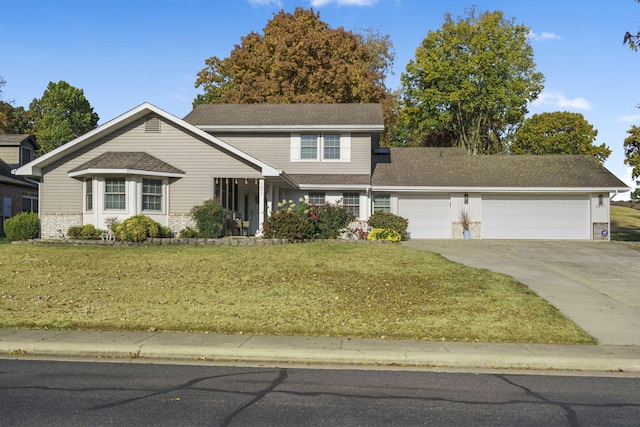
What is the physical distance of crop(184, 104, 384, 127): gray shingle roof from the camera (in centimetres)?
2514

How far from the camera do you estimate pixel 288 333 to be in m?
9.28

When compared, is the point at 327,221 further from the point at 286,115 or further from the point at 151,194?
the point at 286,115

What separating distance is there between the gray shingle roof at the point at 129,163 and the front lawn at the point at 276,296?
4253 millimetres

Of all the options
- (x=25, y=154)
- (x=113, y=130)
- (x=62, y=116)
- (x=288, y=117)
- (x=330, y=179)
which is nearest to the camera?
(x=113, y=130)

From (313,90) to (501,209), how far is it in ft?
56.2

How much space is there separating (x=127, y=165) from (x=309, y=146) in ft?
28.1

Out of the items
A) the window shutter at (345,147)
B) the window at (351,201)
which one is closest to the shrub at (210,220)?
the window at (351,201)

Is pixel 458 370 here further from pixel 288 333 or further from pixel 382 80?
pixel 382 80

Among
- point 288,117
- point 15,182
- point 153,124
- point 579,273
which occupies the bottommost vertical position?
point 579,273

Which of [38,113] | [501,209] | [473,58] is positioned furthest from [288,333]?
[38,113]

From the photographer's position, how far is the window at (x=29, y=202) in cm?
3369

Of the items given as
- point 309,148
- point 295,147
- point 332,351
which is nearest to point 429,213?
point 309,148

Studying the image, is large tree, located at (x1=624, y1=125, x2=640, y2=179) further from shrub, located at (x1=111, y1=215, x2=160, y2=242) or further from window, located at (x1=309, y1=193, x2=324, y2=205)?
shrub, located at (x1=111, y1=215, x2=160, y2=242)

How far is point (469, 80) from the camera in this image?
41.0 m
